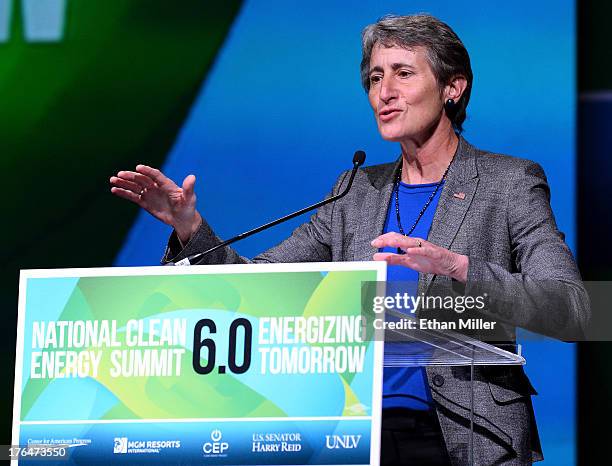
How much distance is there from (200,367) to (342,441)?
0.28 meters

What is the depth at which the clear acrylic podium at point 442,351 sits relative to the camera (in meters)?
1.90

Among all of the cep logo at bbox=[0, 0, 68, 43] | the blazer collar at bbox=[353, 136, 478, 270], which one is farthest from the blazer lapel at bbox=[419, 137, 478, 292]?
the cep logo at bbox=[0, 0, 68, 43]

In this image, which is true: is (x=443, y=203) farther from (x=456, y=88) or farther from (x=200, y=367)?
(x=200, y=367)

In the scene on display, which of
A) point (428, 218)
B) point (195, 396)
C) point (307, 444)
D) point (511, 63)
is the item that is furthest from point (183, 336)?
point (511, 63)

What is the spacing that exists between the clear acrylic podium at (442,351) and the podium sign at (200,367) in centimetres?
12

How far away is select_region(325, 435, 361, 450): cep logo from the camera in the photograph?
1760mm

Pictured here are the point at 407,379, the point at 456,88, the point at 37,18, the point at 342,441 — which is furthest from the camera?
the point at 37,18

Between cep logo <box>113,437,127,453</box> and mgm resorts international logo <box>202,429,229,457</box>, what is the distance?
134mm

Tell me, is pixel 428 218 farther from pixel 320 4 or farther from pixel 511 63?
pixel 320 4

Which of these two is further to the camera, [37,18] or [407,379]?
[37,18]

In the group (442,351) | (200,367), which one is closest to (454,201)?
(442,351)

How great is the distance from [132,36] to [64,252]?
31.1 inches

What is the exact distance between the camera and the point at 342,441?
176cm

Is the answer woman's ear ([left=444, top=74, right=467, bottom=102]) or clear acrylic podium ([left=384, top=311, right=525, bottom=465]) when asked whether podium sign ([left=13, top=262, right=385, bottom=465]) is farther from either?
woman's ear ([left=444, top=74, right=467, bottom=102])
